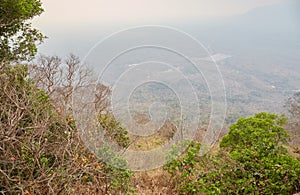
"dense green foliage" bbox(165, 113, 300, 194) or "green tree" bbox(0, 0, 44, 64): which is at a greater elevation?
"green tree" bbox(0, 0, 44, 64)

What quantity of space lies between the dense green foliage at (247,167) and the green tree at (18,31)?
12.3 ft

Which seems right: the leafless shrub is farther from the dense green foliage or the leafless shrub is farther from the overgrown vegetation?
the dense green foliage

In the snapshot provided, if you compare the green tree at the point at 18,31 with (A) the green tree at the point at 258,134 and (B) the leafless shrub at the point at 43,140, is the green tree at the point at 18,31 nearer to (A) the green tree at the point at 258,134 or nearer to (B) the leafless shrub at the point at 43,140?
(B) the leafless shrub at the point at 43,140

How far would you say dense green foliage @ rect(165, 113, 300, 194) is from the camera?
3266mm

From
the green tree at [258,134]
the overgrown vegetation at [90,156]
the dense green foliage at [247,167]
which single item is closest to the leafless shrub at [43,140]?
the overgrown vegetation at [90,156]

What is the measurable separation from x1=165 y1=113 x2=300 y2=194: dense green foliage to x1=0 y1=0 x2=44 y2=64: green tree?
12.3 ft

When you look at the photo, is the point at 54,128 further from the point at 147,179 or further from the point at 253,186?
the point at 253,186

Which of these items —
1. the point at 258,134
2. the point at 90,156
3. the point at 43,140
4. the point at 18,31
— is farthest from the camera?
the point at 18,31

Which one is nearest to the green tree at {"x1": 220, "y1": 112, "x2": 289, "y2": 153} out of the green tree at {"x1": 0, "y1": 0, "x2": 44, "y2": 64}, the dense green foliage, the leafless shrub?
the dense green foliage

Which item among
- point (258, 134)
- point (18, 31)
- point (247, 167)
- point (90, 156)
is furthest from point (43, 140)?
point (18, 31)

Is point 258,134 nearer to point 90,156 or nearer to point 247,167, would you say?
point 247,167

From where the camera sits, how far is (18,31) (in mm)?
5488

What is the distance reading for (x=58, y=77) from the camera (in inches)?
282

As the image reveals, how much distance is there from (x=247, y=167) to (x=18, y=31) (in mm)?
4915
